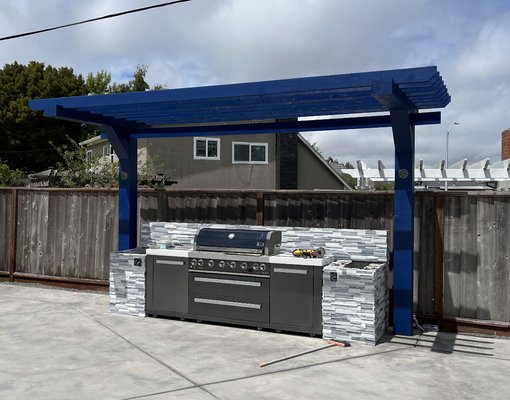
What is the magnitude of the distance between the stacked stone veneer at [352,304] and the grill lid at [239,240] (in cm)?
85

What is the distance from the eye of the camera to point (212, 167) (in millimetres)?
19328

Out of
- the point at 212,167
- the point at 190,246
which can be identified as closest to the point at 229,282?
the point at 190,246

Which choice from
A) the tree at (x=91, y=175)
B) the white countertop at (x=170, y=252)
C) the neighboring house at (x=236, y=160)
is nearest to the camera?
the white countertop at (x=170, y=252)

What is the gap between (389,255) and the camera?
7141mm

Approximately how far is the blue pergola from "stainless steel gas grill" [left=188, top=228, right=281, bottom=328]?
1697 mm

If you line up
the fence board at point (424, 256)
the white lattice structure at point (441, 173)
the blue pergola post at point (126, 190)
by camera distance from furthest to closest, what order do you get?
the white lattice structure at point (441, 173) → the blue pergola post at point (126, 190) → the fence board at point (424, 256)

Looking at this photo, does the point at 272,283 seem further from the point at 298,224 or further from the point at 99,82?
the point at 99,82

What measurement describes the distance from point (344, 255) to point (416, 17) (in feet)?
13.4

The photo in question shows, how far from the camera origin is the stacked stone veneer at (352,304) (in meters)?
6.20

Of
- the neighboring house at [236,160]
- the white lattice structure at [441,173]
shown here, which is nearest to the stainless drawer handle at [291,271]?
the white lattice structure at [441,173]

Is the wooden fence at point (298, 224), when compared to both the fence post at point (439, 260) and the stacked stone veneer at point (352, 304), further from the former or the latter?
the stacked stone veneer at point (352, 304)

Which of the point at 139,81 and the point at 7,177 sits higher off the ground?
the point at 139,81

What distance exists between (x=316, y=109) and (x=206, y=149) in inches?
487

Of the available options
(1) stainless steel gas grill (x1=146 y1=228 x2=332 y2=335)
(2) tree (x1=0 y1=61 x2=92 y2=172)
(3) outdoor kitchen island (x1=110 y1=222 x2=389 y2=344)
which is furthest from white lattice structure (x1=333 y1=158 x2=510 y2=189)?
(2) tree (x1=0 y1=61 x2=92 y2=172)
